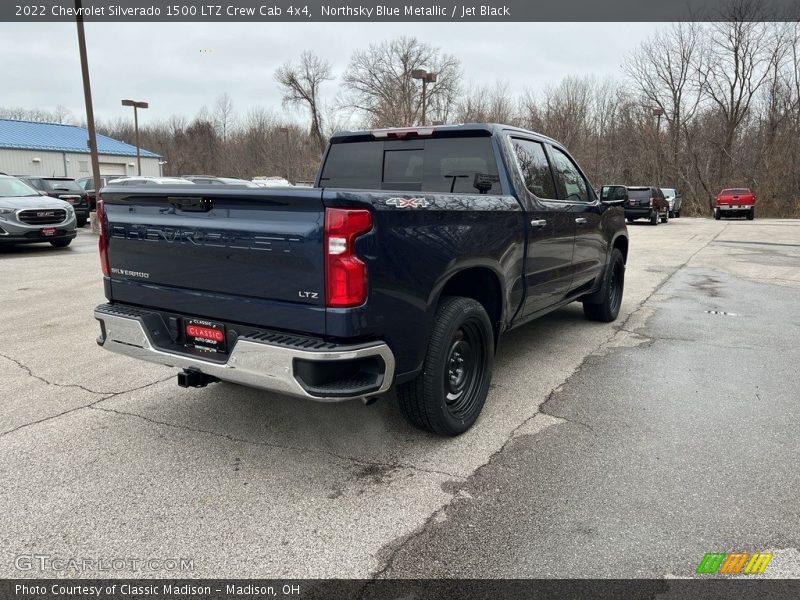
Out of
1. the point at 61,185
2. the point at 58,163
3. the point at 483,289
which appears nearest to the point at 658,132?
the point at 61,185

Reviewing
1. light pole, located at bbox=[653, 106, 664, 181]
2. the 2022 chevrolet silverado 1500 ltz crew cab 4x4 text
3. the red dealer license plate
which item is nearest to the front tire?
the 2022 chevrolet silverado 1500 ltz crew cab 4x4 text

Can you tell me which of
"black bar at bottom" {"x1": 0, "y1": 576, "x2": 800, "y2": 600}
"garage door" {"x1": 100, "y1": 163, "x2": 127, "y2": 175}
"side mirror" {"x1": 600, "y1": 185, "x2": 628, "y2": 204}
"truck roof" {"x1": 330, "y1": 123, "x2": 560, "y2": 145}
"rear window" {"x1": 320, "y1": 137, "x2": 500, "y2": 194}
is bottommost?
"black bar at bottom" {"x1": 0, "y1": 576, "x2": 800, "y2": 600}

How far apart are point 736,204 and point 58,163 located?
1934 inches

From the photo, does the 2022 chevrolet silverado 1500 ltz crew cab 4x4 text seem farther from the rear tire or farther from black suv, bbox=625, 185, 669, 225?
black suv, bbox=625, 185, 669, 225

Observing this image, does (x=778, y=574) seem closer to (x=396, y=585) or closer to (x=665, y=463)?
(x=665, y=463)

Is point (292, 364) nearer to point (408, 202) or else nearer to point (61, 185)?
point (408, 202)

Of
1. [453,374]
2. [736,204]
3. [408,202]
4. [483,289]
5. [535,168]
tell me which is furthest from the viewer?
[736,204]

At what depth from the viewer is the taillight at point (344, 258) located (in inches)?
107

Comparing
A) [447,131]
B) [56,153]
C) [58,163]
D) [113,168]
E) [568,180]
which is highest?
[56,153]

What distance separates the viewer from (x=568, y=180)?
5.55 m

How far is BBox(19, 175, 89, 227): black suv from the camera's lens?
1895 cm

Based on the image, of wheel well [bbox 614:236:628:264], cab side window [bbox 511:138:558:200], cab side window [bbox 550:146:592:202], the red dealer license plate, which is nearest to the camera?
the red dealer license plate

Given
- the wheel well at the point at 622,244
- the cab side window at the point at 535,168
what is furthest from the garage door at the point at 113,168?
the cab side window at the point at 535,168

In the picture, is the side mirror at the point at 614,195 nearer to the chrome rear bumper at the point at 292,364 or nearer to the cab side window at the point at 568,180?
the cab side window at the point at 568,180
